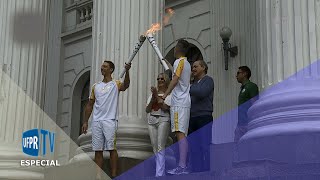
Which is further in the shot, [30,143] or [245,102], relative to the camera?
[30,143]

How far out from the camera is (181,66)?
887 centimetres

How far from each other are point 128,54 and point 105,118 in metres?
1.97

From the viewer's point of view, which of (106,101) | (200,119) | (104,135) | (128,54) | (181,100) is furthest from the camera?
(128,54)

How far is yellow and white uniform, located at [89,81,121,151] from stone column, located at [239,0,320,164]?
2330 millimetres

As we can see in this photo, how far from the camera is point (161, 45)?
11281 millimetres

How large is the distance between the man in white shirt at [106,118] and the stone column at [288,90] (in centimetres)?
232

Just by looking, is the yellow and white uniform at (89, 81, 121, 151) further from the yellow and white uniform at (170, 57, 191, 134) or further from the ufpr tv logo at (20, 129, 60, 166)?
the ufpr tv logo at (20, 129, 60, 166)

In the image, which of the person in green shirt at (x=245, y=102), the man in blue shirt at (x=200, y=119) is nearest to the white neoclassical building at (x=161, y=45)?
the person in green shirt at (x=245, y=102)

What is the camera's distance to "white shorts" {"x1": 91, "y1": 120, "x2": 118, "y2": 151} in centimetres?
914

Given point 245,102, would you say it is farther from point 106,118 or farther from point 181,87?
point 106,118

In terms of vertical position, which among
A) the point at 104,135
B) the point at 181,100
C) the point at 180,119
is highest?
the point at 181,100
